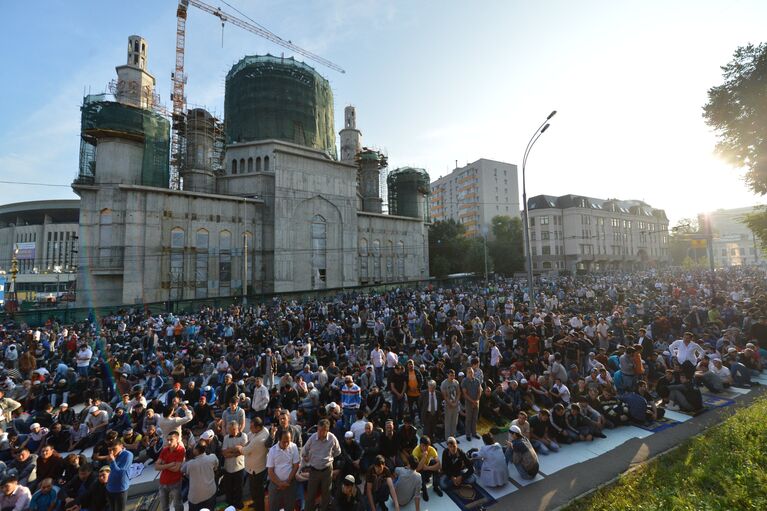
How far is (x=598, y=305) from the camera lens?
69.9 feet

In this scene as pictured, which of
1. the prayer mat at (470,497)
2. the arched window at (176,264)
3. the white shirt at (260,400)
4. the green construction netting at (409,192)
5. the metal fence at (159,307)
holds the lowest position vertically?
the prayer mat at (470,497)

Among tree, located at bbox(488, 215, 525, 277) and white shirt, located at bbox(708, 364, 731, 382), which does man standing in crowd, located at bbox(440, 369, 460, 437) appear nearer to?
white shirt, located at bbox(708, 364, 731, 382)

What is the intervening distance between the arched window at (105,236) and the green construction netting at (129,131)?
19.4 feet

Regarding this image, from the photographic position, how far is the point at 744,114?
18797 millimetres

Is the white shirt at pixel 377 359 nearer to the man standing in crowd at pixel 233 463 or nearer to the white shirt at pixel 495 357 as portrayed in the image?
the white shirt at pixel 495 357

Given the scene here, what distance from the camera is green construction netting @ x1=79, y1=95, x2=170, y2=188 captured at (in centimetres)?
3609

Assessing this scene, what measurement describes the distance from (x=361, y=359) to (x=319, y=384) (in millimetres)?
3168

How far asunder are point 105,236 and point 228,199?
11367 mm

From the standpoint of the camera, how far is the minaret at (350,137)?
61.5 meters

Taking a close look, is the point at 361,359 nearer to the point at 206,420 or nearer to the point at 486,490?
the point at 206,420

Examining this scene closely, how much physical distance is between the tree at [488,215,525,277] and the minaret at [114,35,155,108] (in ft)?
168

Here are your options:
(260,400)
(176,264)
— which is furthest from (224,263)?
(260,400)

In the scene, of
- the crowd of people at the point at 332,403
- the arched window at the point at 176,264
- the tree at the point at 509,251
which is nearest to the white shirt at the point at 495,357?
the crowd of people at the point at 332,403

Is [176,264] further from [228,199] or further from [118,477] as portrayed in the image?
[118,477]
